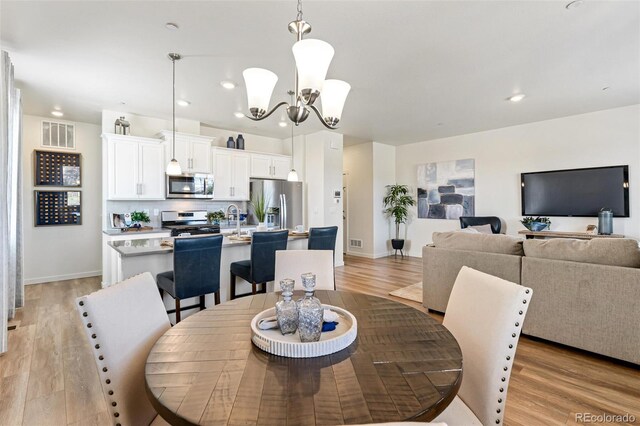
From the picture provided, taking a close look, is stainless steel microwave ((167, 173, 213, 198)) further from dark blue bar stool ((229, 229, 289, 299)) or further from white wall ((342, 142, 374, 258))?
white wall ((342, 142, 374, 258))

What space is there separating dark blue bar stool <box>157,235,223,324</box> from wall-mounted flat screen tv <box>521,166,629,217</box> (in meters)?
5.48

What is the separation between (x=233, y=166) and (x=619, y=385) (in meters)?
5.42

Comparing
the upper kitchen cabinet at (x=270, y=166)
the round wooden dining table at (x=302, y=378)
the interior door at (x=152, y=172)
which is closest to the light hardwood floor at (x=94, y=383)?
the round wooden dining table at (x=302, y=378)

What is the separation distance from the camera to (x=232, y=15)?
238 cm

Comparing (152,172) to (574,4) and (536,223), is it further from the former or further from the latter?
(536,223)

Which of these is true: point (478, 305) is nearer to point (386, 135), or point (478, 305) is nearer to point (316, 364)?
point (316, 364)

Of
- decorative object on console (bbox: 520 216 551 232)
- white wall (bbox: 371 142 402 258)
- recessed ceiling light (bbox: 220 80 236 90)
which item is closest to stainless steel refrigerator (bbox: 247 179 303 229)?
white wall (bbox: 371 142 402 258)

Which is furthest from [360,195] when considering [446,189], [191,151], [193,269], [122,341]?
[122,341]

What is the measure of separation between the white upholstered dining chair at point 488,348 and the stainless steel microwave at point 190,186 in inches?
184

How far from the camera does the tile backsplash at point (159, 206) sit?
187 inches

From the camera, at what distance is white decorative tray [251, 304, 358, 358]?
1.02 meters

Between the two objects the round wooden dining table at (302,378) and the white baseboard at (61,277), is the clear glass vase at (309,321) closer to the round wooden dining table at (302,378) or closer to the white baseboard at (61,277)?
the round wooden dining table at (302,378)

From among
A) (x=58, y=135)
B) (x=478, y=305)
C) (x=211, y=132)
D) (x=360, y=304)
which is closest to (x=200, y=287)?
(x=360, y=304)

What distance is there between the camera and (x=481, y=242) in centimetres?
308
